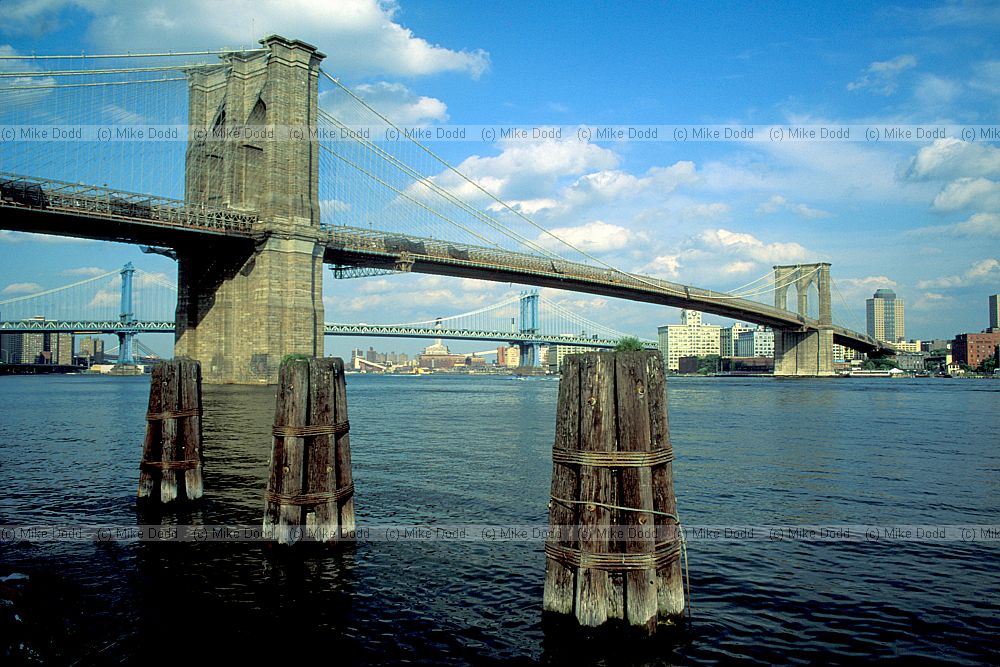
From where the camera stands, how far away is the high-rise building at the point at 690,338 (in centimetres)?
16400

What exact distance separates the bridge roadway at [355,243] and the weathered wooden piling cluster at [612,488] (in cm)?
4073

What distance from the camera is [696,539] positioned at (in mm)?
8773

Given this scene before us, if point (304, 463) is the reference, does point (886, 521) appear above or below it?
below

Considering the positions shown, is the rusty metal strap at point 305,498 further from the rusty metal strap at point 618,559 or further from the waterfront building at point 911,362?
the waterfront building at point 911,362

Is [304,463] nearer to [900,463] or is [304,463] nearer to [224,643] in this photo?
[224,643]

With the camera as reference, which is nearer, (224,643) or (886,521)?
(224,643)

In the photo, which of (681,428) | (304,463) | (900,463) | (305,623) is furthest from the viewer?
(681,428)

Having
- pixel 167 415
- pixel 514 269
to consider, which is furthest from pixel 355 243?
pixel 167 415

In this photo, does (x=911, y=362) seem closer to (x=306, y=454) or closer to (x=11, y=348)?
(x=306, y=454)

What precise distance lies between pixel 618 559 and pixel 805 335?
98.9 metres

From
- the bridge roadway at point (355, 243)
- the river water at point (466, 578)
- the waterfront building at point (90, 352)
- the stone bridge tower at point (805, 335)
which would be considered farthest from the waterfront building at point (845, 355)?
the waterfront building at point (90, 352)

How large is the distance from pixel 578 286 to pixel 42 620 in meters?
63.3

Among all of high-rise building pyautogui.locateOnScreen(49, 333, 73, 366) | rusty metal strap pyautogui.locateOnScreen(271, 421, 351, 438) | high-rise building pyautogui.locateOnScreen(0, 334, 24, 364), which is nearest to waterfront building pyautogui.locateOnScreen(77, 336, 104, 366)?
high-rise building pyautogui.locateOnScreen(49, 333, 73, 366)

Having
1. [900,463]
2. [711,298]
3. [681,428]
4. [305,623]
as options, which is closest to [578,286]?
[711,298]
